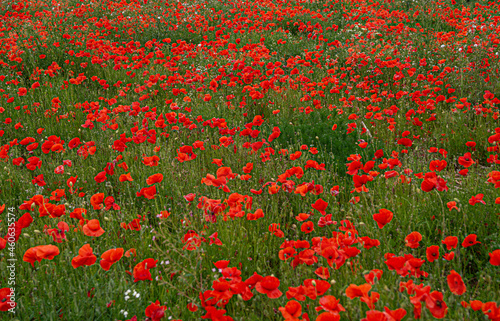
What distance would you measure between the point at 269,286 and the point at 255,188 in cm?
156

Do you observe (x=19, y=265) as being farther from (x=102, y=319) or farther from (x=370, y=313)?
(x=370, y=313)

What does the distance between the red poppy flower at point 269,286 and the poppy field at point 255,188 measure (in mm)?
17

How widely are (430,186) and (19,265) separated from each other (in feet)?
7.62

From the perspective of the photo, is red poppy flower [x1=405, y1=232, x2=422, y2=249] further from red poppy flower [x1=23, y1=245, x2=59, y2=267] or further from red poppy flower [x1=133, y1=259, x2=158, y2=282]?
red poppy flower [x1=23, y1=245, x2=59, y2=267]

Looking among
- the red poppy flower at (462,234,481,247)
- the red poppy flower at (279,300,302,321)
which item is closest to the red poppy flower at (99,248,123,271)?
the red poppy flower at (279,300,302,321)

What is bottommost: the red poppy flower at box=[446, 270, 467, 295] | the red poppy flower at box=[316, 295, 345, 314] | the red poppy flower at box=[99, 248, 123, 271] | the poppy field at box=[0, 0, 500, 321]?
Answer: the poppy field at box=[0, 0, 500, 321]

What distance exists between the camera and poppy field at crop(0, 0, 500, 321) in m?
1.72

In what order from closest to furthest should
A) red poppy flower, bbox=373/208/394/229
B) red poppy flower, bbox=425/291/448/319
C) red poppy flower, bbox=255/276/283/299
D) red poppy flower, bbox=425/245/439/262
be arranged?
red poppy flower, bbox=425/291/448/319
red poppy flower, bbox=255/276/283/299
red poppy flower, bbox=425/245/439/262
red poppy flower, bbox=373/208/394/229

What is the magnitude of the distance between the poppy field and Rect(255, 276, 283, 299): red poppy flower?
0.7 inches

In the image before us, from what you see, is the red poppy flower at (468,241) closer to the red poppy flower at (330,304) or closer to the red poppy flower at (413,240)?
the red poppy flower at (413,240)

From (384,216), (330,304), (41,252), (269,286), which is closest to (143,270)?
(41,252)

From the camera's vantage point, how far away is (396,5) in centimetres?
953

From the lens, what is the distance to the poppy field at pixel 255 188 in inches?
67.9

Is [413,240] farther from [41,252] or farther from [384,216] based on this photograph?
[41,252]
